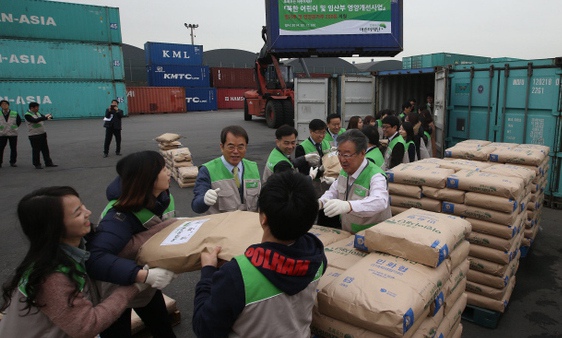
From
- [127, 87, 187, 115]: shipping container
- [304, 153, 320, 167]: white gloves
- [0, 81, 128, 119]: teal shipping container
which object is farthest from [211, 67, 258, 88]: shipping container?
[304, 153, 320, 167]: white gloves

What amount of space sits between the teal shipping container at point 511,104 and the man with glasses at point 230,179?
593cm

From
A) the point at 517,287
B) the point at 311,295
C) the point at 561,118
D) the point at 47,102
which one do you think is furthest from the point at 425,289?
the point at 47,102

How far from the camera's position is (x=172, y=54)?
3291cm

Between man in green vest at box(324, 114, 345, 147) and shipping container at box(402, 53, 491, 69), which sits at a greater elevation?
shipping container at box(402, 53, 491, 69)

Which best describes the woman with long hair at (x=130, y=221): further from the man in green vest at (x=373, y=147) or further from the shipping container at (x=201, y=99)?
the shipping container at (x=201, y=99)

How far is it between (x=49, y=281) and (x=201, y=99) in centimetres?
3247

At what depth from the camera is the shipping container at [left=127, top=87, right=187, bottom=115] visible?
96.6 ft

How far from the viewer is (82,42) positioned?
23.8 meters

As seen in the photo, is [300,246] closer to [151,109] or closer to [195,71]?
[151,109]

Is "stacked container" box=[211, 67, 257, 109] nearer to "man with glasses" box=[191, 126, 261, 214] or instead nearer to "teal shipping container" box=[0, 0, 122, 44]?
"teal shipping container" box=[0, 0, 122, 44]

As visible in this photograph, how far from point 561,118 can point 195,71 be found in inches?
1192

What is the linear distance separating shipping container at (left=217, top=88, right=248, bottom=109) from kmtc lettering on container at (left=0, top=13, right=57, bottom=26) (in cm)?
1444

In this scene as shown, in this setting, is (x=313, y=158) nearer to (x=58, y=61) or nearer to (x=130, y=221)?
(x=130, y=221)

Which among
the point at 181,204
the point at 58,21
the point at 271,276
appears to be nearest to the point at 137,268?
the point at 271,276
